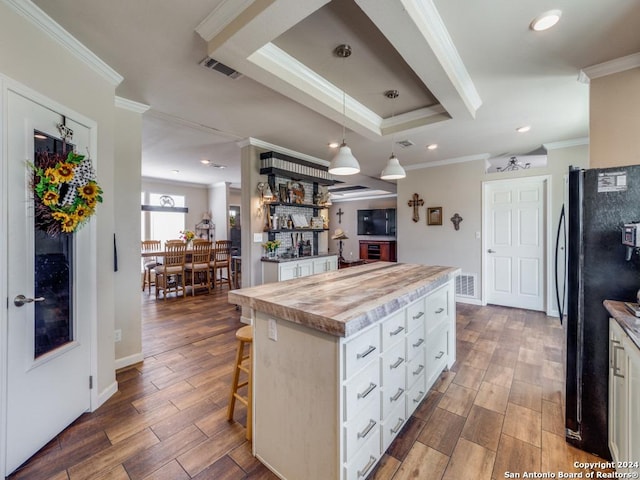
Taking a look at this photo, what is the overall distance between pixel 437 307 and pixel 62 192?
2768 millimetres

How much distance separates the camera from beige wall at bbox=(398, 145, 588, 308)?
4.59 m

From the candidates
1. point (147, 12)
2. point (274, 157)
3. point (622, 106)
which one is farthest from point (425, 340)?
point (274, 157)

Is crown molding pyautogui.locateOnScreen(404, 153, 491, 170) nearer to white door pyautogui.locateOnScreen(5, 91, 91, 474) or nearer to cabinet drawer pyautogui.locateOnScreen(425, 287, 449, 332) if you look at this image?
cabinet drawer pyautogui.locateOnScreen(425, 287, 449, 332)

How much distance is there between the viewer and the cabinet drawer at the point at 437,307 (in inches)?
85.3

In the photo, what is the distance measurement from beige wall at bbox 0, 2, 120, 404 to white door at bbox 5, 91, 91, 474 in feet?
0.44

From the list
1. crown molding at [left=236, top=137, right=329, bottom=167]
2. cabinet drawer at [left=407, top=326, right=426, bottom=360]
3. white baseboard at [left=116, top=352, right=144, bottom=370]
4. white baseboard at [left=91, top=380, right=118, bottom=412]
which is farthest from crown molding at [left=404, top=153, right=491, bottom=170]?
white baseboard at [left=91, top=380, right=118, bottom=412]

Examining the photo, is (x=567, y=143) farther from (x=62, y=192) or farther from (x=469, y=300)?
(x=62, y=192)

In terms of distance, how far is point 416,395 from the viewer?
2.01 m

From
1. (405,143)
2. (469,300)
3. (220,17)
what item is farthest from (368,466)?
(469,300)

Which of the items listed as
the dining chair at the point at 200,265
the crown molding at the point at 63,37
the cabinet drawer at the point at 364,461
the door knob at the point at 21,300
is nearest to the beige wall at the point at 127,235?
the crown molding at the point at 63,37

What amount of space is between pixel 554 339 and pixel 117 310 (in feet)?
15.7

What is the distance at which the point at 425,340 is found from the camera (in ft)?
6.89

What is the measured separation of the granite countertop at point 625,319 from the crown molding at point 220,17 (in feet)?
7.92

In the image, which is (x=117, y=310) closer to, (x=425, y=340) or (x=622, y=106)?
(x=425, y=340)
